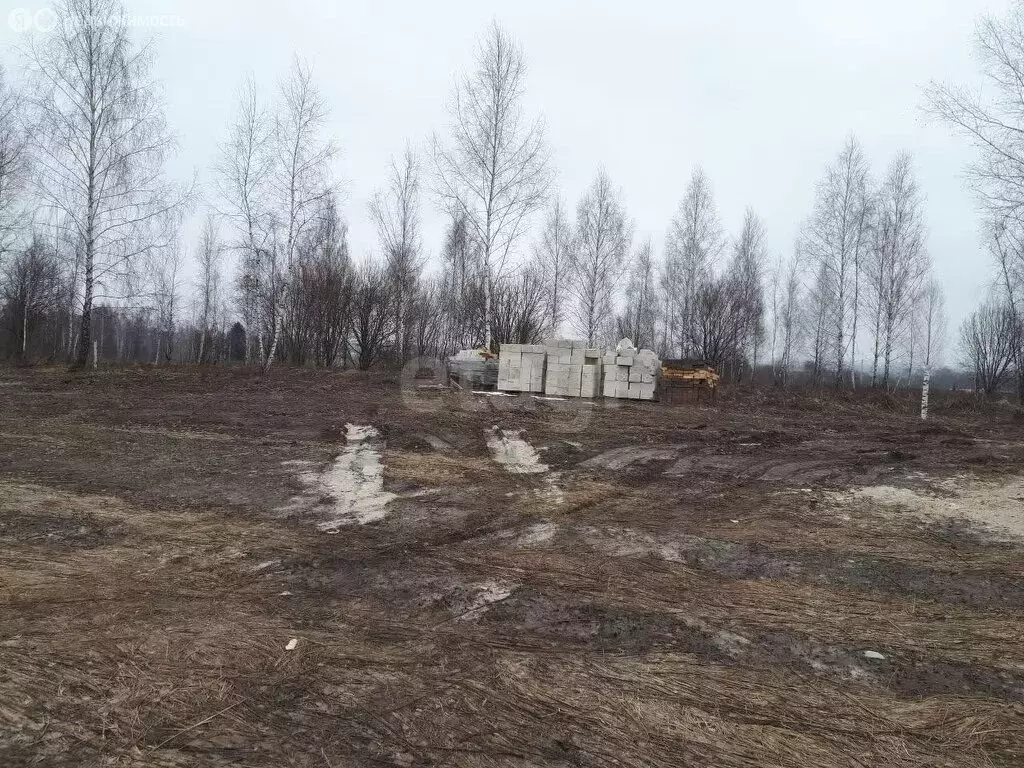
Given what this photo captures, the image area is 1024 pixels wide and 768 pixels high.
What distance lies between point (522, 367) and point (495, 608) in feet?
47.9

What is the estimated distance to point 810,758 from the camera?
245 cm

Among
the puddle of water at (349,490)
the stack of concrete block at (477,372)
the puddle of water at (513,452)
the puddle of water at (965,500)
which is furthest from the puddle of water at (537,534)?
the stack of concrete block at (477,372)

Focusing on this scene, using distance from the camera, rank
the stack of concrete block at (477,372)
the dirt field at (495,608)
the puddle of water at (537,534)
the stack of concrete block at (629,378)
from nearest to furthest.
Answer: the dirt field at (495,608)
the puddle of water at (537,534)
the stack of concrete block at (629,378)
the stack of concrete block at (477,372)

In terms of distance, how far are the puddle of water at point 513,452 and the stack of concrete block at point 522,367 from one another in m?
6.36

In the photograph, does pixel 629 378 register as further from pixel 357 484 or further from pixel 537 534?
pixel 537 534

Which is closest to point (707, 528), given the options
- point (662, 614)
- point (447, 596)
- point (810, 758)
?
point (662, 614)

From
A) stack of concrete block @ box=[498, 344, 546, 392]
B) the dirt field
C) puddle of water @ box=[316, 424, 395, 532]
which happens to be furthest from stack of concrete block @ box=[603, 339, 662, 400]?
Answer: puddle of water @ box=[316, 424, 395, 532]

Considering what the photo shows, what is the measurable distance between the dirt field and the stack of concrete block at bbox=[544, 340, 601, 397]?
877 cm

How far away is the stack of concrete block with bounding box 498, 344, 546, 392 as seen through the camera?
1838 centimetres

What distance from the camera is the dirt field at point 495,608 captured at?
2545 mm

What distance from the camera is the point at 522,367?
725 inches

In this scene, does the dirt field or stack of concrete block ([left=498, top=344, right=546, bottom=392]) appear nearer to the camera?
the dirt field

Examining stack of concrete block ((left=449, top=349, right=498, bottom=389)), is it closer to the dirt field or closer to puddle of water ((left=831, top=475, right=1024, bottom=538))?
the dirt field

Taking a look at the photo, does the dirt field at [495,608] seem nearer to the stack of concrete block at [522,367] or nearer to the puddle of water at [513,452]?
the puddle of water at [513,452]
